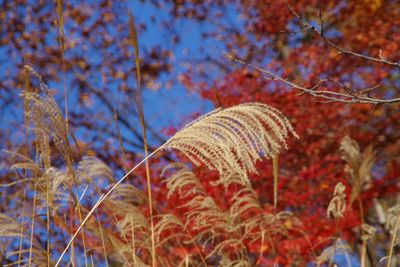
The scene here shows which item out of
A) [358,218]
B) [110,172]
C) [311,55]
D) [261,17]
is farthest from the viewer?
[261,17]

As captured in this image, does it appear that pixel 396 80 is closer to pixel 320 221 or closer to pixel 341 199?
pixel 320 221

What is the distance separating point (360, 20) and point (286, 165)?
3.16 metres

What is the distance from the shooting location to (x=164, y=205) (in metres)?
9.28

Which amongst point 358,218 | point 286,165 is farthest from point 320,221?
point 286,165

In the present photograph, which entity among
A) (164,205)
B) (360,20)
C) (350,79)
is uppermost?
(360,20)

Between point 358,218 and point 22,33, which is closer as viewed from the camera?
point 358,218

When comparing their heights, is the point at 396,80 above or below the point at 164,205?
above

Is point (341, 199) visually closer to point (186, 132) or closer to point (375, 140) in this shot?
point (186, 132)

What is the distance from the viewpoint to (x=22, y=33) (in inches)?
580

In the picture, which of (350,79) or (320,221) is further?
(350,79)

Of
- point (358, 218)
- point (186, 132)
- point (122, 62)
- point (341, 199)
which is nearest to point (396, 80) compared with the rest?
point (358, 218)

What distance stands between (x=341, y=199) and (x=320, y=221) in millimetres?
4764

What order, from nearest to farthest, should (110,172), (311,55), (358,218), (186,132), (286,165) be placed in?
(186,132)
(110,172)
(358,218)
(286,165)
(311,55)

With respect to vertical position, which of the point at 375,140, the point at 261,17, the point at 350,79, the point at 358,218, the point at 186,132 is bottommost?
the point at 186,132
